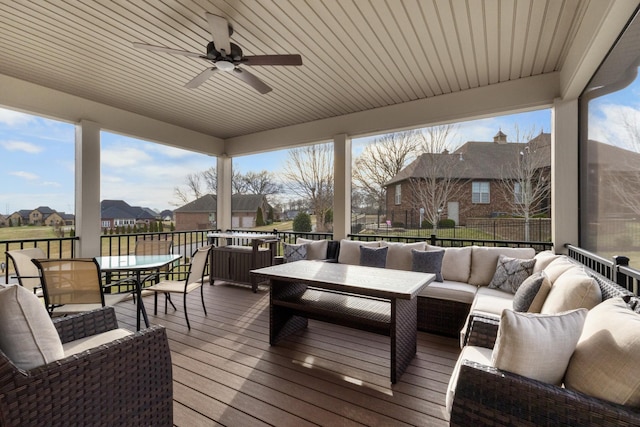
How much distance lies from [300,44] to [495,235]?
20.7 ft

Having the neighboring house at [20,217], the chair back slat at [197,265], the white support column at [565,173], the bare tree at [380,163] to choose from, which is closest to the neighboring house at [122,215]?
the neighboring house at [20,217]

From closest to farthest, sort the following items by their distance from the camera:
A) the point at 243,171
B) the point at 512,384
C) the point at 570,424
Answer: the point at 570,424, the point at 512,384, the point at 243,171

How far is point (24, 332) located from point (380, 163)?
296 inches

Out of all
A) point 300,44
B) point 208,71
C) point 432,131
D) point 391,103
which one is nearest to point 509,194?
point 432,131

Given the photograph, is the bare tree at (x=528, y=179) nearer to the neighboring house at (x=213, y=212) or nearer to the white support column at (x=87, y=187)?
the neighboring house at (x=213, y=212)

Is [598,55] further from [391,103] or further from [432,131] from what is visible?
[432,131]

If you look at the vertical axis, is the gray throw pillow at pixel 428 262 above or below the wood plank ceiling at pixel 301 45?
below

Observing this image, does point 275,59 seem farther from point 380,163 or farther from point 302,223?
point 380,163

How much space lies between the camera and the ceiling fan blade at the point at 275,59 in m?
2.56

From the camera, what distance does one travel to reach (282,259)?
16.3 feet

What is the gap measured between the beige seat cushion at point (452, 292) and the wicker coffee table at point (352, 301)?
0.52m

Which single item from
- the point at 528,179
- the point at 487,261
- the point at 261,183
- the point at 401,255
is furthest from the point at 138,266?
the point at 528,179

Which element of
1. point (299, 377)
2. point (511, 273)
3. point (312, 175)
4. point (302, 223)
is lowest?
point (299, 377)

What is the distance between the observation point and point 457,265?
3.56 meters
